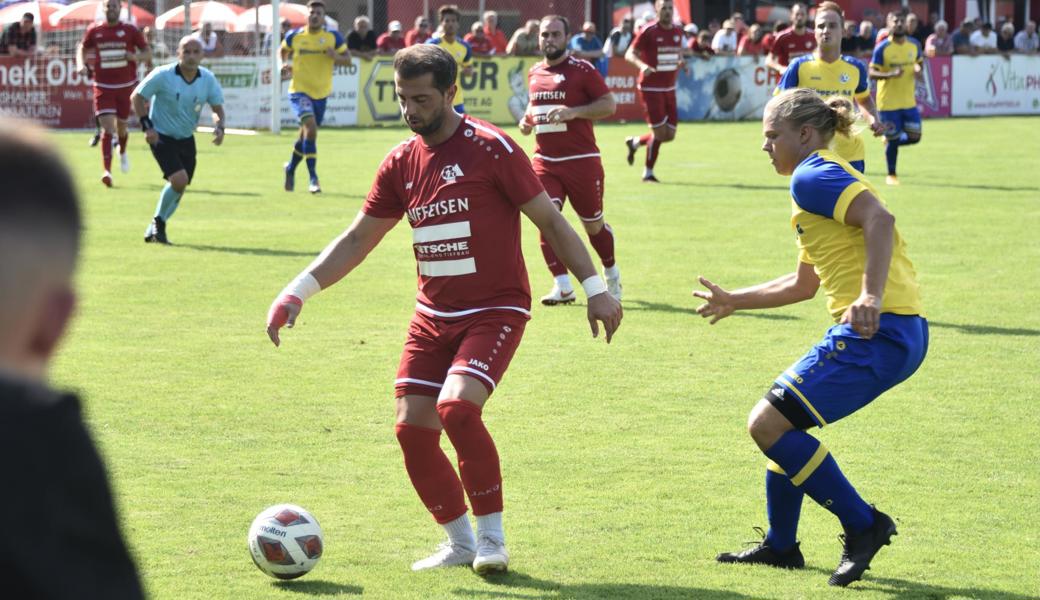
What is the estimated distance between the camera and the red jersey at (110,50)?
2058cm

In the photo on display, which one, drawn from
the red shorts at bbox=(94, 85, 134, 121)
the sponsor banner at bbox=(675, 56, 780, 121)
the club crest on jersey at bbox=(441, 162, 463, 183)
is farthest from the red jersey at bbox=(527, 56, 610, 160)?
the sponsor banner at bbox=(675, 56, 780, 121)

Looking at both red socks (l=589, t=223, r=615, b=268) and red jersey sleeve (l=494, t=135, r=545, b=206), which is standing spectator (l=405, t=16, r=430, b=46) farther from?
red jersey sleeve (l=494, t=135, r=545, b=206)

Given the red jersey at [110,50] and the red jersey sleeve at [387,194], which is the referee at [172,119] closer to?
the red jersey at [110,50]

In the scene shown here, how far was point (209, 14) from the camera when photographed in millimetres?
40062

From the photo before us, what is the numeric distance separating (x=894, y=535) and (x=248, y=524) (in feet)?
8.45

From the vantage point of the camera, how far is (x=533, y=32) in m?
32.2

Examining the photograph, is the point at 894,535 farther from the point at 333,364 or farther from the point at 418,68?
the point at 333,364

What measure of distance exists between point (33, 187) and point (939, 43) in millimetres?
35904

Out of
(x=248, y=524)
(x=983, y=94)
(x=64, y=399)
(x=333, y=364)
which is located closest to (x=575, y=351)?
(x=333, y=364)

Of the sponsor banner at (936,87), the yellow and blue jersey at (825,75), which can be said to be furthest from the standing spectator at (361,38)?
the yellow and blue jersey at (825,75)

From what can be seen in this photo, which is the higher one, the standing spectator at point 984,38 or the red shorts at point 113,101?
the standing spectator at point 984,38

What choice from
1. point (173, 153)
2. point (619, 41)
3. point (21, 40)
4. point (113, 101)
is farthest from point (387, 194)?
point (619, 41)

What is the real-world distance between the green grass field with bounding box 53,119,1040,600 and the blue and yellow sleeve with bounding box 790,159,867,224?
1.38 metres

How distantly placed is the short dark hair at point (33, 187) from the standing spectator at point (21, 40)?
94.4 feet
